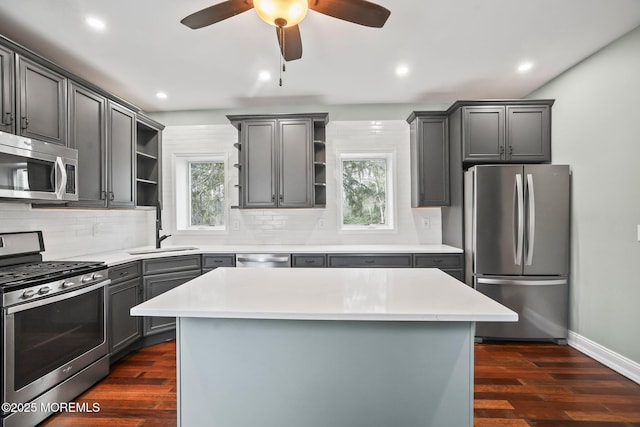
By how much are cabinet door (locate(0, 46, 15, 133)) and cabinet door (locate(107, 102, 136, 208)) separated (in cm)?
88

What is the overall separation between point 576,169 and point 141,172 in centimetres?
478

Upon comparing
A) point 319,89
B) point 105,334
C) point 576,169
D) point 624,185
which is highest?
point 319,89

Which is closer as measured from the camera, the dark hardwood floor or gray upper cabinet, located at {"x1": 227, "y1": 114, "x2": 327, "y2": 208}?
the dark hardwood floor

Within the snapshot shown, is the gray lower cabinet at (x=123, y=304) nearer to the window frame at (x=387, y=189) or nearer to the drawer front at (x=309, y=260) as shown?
A: the drawer front at (x=309, y=260)

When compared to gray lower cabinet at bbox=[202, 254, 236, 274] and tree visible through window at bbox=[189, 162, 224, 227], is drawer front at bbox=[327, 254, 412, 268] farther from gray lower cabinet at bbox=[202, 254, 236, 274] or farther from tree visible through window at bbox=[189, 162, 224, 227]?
tree visible through window at bbox=[189, 162, 224, 227]

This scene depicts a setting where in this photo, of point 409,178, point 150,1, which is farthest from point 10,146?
point 409,178

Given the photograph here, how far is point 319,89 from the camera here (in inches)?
140

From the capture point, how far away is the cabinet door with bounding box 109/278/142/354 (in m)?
2.63

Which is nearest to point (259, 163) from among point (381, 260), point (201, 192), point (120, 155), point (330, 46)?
point (201, 192)

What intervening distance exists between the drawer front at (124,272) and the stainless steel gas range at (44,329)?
8.4 inches

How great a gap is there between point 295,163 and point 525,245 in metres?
2.58

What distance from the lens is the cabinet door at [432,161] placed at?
3.65 metres

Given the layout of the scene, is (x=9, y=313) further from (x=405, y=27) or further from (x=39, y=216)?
(x=405, y=27)

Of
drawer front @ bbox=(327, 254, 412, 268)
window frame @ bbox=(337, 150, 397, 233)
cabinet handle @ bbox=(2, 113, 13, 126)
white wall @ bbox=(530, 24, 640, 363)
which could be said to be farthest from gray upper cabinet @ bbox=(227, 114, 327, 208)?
white wall @ bbox=(530, 24, 640, 363)
